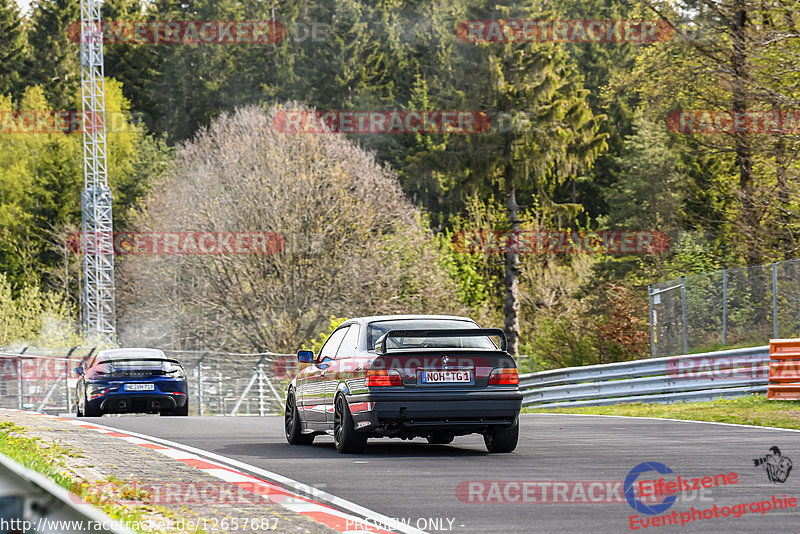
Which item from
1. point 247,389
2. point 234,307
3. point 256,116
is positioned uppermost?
point 256,116

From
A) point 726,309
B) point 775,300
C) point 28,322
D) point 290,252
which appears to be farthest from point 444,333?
point 28,322

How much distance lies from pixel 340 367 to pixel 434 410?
1.54 metres

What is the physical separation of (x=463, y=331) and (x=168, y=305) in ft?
132

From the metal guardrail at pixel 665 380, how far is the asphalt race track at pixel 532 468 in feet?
17.7

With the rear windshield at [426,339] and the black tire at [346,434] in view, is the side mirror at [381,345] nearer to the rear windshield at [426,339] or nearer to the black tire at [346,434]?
the rear windshield at [426,339]

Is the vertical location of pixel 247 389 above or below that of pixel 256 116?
below

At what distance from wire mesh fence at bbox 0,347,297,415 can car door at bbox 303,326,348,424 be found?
67.3ft

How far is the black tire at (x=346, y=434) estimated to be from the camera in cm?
1264

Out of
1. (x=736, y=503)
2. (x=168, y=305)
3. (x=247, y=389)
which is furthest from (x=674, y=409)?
(x=168, y=305)

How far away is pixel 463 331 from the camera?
12742 mm

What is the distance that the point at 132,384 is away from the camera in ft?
68.8

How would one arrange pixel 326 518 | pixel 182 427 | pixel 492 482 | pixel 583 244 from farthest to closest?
pixel 583 244 < pixel 182 427 < pixel 492 482 < pixel 326 518

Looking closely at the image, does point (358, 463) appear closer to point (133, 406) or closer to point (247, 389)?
point (133, 406)

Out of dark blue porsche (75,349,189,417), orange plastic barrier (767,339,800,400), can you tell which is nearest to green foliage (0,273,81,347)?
dark blue porsche (75,349,189,417)
